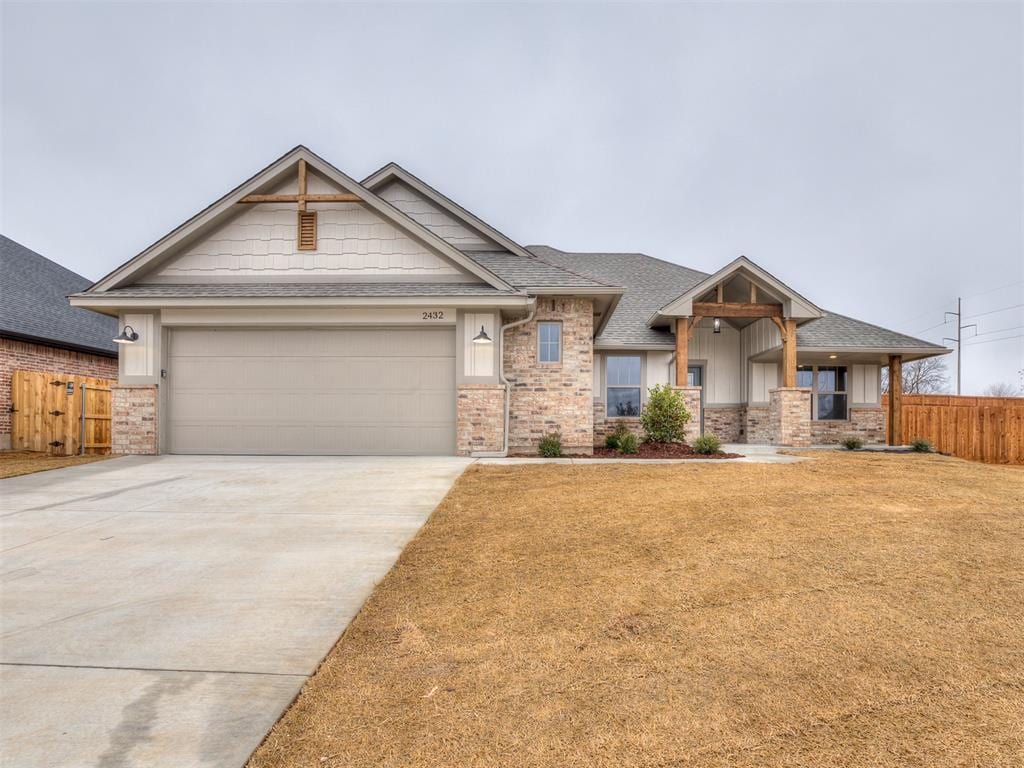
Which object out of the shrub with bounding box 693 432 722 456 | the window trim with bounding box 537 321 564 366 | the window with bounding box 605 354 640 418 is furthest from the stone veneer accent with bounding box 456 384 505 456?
the window with bounding box 605 354 640 418

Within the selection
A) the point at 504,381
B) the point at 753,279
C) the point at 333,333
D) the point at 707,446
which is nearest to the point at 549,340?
the point at 504,381

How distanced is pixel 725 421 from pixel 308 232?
1236 centimetres

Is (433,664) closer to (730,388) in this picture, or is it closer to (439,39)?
(730,388)

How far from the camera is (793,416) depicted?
13.3m

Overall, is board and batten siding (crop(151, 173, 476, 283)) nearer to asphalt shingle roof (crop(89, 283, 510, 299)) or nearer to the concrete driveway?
asphalt shingle roof (crop(89, 283, 510, 299))

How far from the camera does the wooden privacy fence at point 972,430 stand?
596 inches

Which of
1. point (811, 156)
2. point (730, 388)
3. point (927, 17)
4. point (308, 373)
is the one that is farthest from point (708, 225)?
point (308, 373)

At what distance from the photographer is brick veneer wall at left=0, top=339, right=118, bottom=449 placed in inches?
470

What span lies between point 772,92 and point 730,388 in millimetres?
14868

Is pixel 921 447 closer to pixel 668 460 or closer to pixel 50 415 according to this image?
pixel 668 460

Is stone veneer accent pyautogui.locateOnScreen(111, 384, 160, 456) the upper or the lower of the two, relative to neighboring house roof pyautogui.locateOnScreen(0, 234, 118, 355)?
lower

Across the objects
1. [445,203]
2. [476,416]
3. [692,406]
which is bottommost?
[476,416]

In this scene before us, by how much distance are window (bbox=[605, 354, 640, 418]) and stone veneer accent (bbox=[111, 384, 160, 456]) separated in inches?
422

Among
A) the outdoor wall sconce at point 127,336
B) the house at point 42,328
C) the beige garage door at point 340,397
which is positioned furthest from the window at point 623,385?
the house at point 42,328
